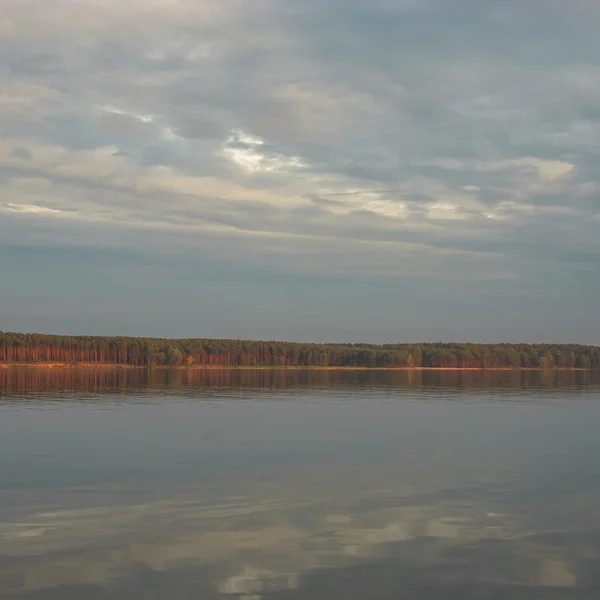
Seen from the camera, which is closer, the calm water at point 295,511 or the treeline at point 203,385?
the calm water at point 295,511

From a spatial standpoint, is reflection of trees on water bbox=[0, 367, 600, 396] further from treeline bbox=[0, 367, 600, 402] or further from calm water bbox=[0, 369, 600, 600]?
calm water bbox=[0, 369, 600, 600]

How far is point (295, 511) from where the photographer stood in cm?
2469

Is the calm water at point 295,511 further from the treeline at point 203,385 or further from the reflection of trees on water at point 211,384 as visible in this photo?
the reflection of trees on water at point 211,384

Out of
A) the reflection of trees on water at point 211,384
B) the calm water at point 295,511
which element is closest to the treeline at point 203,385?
the reflection of trees on water at point 211,384

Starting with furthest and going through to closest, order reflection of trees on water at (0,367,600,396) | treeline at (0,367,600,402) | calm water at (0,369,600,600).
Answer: reflection of trees on water at (0,367,600,396) < treeline at (0,367,600,402) < calm water at (0,369,600,600)

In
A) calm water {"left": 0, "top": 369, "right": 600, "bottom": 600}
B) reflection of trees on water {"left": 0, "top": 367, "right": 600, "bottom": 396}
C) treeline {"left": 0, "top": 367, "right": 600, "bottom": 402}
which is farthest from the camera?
reflection of trees on water {"left": 0, "top": 367, "right": 600, "bottom": 396}

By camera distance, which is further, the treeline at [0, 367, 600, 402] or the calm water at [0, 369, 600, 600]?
the treeline at [0, 367, 600, 402]

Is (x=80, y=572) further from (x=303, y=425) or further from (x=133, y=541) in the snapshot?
(x=303, y=425)

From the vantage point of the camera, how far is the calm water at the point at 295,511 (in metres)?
17.7

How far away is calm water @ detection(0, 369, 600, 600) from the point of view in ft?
57.9

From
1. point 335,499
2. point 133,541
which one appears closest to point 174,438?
point 335,499

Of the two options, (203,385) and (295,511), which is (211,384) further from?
(295,511)

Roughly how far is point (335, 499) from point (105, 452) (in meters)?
15.3

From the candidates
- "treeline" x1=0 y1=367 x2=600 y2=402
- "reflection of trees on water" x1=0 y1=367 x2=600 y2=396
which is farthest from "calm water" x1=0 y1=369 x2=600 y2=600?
"reflection of trees on water" x1=0 y1=367 x2=600 y2=396
